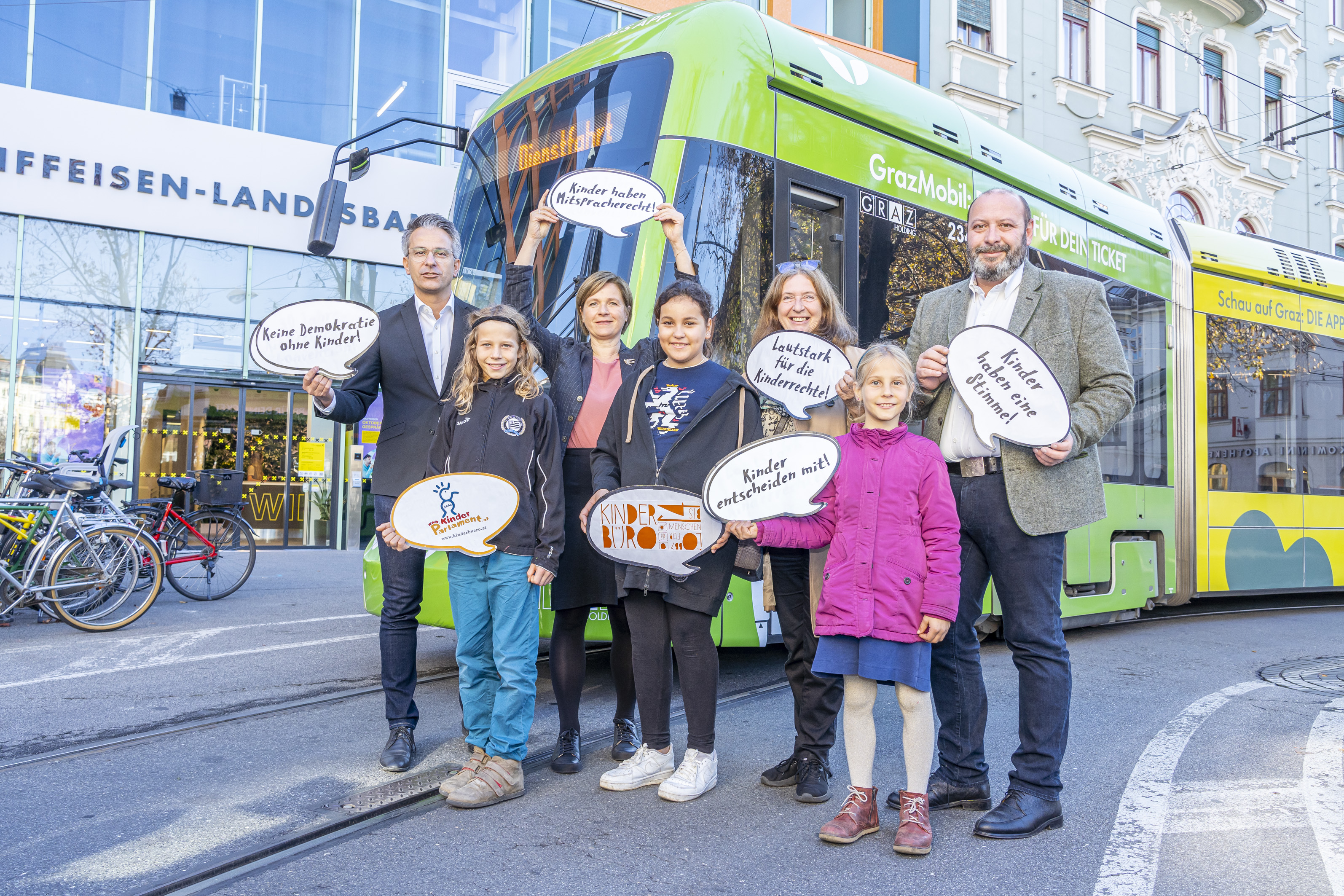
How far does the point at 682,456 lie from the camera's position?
3.45 m

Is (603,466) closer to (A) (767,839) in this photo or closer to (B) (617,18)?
(A) (767,839)

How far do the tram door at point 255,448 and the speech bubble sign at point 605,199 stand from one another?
10.3 m

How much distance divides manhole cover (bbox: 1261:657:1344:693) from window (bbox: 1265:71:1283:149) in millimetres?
21583


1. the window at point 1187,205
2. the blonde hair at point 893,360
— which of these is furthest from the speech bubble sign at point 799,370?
the window at point 1187,205

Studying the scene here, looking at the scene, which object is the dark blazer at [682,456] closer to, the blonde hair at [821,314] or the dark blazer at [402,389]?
the blonde hair at [821,314]

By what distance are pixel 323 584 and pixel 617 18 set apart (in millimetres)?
10763

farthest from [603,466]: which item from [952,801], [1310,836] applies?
[1310,836]

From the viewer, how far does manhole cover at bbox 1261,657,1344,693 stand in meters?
5.45

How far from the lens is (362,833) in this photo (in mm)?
3016

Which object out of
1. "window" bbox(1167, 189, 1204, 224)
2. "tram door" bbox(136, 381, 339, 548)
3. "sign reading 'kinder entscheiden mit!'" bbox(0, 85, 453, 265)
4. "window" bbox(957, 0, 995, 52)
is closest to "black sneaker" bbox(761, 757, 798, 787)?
"tram door" bbox(136, 381, 339, 548)

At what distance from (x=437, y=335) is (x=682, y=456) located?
1159 millimetres

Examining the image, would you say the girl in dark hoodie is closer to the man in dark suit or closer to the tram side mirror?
the man in dark suit

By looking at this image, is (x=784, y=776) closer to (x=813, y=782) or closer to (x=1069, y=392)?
(x=813, y=782)

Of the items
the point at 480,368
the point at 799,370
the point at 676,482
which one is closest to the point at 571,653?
the point at 676,482
